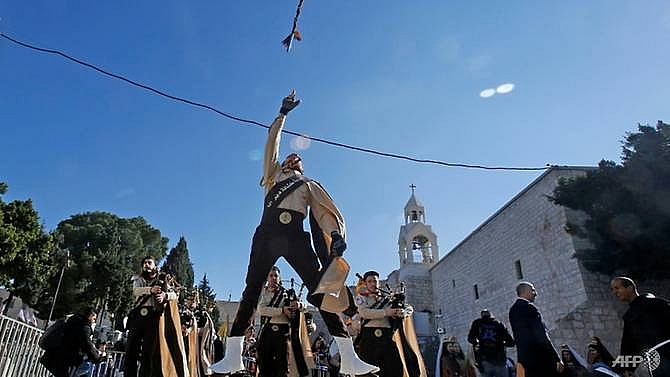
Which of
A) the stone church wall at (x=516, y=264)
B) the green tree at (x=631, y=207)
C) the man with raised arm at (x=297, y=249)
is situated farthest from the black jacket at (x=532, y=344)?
the stone church wall at (x=516, y=264)

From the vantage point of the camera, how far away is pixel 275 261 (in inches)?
139

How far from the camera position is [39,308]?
89.0 feet

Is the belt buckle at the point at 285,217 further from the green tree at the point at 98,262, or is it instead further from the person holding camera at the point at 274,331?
the green tree at the point at 98,262

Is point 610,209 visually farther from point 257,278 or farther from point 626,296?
point 257,278

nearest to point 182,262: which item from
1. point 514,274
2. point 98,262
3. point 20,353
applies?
point 98,262

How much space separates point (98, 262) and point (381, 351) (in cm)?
3129

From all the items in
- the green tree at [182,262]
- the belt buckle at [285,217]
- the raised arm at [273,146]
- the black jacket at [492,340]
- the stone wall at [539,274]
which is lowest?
the black jacket at [492,340]

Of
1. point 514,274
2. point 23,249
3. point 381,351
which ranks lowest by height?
point 381,351

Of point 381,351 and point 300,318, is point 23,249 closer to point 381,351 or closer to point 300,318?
point 300,318

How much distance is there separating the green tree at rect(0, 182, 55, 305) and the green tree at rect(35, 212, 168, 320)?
3360 mm

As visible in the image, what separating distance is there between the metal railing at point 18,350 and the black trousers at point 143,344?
11.5 feet

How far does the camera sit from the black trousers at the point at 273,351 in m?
5.17

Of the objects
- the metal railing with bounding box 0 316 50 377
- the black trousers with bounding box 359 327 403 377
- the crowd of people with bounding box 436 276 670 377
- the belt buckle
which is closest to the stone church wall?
the crowd of people with bounding box 436 276 670 377

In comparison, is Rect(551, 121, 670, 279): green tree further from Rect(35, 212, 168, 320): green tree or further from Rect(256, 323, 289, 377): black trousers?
Rect(35, 212, 168, 320): green tree
